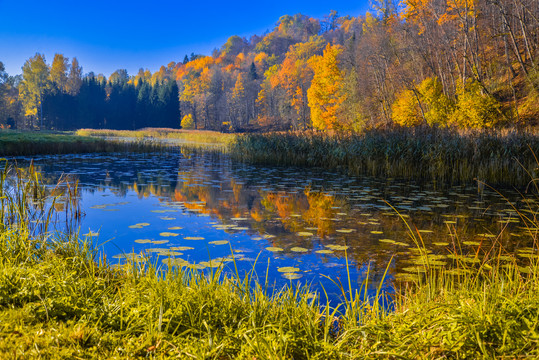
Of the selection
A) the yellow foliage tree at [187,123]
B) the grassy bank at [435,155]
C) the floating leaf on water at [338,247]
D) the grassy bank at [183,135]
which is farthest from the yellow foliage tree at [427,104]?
the yellow foliage tree at [187,123]

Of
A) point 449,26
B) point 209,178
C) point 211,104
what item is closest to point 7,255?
point 209,178

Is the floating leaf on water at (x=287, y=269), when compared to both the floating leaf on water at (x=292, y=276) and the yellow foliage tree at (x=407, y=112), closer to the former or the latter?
the floating leaf on water at (x=292, y=276)

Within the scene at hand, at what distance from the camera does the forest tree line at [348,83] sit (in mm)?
23453

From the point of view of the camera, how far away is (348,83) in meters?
32.5

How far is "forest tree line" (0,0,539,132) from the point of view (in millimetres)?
23453

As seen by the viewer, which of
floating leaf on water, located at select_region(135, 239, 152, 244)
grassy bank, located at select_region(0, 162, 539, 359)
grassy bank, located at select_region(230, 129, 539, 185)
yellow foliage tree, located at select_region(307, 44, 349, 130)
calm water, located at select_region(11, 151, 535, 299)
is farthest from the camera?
yellow foliage tree, located at select_region(307, 44, 349, 130)

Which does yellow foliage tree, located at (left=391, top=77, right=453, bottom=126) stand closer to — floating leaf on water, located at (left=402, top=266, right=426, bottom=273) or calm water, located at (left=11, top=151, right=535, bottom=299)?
calm water, located at (left=11, top=151, right=535, bottom=299)

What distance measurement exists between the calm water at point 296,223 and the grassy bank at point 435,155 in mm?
840

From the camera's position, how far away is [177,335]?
230 cm

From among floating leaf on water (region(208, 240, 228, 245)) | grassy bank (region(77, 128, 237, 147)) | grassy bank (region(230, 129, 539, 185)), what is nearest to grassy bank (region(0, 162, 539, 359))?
floating leaf on water (region(208, 240, 228, 245))

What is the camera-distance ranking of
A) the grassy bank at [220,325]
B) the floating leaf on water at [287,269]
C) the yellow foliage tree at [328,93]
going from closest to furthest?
the grassy bank at [220,325], the floating leaf on water at [287,269], the yellow foliage tree at [328,93]

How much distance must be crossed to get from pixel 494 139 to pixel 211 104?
6300 centimetres

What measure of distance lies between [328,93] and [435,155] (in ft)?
82.5

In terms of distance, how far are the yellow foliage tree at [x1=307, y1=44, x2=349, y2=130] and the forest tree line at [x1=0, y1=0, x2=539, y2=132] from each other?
106mm
